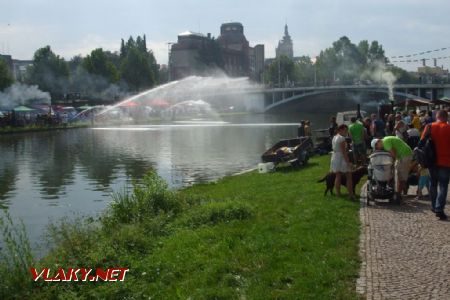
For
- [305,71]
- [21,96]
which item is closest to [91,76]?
[21,96]

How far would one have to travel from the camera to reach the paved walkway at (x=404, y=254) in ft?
20.8

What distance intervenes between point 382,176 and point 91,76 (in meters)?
84.0

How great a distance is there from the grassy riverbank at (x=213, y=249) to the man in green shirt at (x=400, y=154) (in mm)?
1256

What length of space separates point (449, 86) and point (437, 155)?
71119mm

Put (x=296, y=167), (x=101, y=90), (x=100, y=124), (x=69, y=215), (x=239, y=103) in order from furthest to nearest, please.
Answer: (x=239, y=103)
(x=101, y=90)
(x=100, y=124)
(x=296, y=167)
(x=69, y=215)

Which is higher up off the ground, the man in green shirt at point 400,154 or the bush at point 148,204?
the man in green shirt at point 400,154

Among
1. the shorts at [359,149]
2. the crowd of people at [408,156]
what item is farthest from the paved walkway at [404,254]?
the shorts at [359,149]

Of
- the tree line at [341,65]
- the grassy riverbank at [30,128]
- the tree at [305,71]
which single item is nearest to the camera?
the grassy riverbank at [30,128]

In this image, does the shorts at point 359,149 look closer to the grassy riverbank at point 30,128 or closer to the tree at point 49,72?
the grassy riverbank at point 30,128

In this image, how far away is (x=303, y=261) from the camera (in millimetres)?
7652

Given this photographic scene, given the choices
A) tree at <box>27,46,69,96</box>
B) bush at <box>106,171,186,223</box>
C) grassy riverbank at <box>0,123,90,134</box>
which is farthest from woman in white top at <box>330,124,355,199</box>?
tree at <box>27,46,69,96</box>

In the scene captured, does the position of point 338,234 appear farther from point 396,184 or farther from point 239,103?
point 239,103

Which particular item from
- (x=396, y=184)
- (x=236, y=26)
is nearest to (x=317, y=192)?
(x=396, y=184)

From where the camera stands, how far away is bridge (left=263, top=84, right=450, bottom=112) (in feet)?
265
